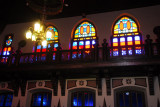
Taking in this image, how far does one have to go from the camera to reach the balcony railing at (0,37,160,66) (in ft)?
28.5

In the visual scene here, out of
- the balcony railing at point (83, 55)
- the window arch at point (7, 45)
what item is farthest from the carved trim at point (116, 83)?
the window arch at point (7, 45)

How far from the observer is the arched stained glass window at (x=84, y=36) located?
1111cm

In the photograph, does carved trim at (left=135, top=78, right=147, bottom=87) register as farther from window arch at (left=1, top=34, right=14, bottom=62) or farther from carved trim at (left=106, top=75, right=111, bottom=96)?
window arch at (left=1, top=34, right=14, bottom=62)

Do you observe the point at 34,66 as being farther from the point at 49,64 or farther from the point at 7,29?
the point at 7,29

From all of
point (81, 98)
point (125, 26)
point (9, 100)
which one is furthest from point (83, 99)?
point (125, 26)

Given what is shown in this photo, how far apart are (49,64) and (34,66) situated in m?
0.84

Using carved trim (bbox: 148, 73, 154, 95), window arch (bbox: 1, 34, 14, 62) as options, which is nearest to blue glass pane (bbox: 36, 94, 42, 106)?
window arch (bbox: 1, 34, 14, 62)

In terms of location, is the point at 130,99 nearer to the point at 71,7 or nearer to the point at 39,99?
the point at 39,99

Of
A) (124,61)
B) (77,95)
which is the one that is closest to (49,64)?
(77,95)

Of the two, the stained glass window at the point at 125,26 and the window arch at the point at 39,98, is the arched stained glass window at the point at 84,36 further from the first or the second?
the window arch at the point at 39,98

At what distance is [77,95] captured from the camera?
396 inches

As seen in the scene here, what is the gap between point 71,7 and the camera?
1157 cm

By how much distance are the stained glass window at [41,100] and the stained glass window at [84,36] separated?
3.33 metres

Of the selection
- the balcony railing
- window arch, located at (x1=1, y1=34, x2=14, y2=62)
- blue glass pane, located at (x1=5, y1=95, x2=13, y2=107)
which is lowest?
blue glass pane, located at (x1=5, y1=95, x2=13, y2=107)
